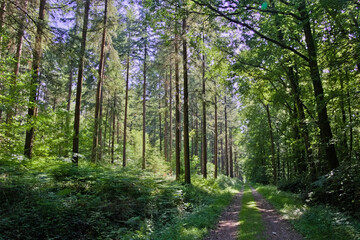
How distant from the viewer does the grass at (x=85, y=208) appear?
5.45m

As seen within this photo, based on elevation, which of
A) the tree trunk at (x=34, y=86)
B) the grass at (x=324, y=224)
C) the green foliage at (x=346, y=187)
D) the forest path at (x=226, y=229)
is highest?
the tree trunk at (x=34, y=86)

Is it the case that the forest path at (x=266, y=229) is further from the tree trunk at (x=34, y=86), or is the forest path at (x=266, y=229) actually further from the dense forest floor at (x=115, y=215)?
the tree trunk at (x=34, y=86)

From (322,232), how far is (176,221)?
4.25 meters

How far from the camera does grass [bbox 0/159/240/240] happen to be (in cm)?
545

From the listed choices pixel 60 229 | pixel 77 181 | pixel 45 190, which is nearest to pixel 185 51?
pixel 77 181

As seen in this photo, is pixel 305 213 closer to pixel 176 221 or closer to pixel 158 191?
pixel 176 221

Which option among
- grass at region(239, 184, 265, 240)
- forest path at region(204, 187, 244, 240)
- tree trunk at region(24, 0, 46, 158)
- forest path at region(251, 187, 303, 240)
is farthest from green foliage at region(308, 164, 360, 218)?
tree trunk at region(24, 0, 46, 158)

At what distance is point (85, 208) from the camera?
657 centimetres

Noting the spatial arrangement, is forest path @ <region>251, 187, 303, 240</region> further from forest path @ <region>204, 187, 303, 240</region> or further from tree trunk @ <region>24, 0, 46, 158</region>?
tree trunk @ <region>24, 0, 46, 158</region>

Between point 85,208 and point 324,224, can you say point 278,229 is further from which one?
point 85,208

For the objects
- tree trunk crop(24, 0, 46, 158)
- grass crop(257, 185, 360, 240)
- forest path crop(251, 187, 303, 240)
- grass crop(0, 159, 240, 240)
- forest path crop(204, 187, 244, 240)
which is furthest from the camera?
tree trunk crop(24, 0, 46, 158)

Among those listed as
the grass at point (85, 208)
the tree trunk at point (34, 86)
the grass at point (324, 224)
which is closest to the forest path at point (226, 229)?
the grass at point (85, 208)

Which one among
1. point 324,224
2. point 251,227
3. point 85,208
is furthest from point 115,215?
point 324,224

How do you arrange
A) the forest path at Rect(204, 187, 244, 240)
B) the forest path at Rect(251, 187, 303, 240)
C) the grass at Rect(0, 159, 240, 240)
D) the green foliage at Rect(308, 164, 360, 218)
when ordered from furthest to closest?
the green foliage at Rect(308, 164, 360, 218) → the forest path at Rect(204, 187, 244, 240) → the forest path at Rect(251, 187, 303, 240) → the grass at Rect(0, 159, 240, 240)
